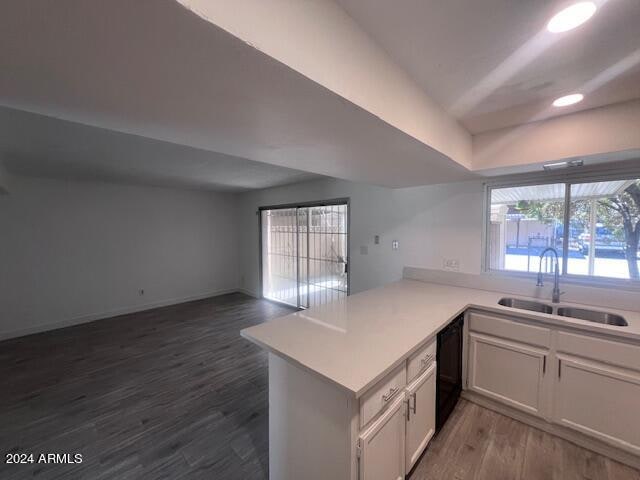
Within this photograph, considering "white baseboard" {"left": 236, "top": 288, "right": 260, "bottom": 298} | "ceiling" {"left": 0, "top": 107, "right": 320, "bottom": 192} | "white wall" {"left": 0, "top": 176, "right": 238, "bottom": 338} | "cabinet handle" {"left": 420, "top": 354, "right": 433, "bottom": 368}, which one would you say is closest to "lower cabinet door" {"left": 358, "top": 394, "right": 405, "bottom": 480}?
"cabinet handle" {"left": 420, "top": 354, "right": 433, "bottom": 368}

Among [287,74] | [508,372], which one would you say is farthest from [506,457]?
[287,74]

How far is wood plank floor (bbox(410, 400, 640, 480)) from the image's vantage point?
156 centimetres

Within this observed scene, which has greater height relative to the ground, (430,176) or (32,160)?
(32,160)

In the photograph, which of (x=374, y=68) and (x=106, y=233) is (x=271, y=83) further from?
(x=106, y=233)

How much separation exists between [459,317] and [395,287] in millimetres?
698

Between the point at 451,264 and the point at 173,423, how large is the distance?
2.90 m

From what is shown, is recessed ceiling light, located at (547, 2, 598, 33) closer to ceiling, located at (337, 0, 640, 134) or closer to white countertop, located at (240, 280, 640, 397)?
ceiling, located at (337, 0, 640, 134)

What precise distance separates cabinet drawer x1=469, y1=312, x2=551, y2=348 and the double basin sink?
0.88 ft

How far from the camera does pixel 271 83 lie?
819 millimetres

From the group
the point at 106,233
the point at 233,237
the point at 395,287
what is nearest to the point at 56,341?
the point at 106,233

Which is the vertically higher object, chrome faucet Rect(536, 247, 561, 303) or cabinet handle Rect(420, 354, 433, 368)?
chrome faucet Rect(536, 247, 561, 303)

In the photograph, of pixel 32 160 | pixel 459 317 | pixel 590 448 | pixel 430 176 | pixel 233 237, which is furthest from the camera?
pixel 233 237

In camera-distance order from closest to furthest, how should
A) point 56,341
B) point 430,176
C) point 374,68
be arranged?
point 374,68 → point 430,176 → point 56,341

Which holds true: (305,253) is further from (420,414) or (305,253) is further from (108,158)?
(420,414)
